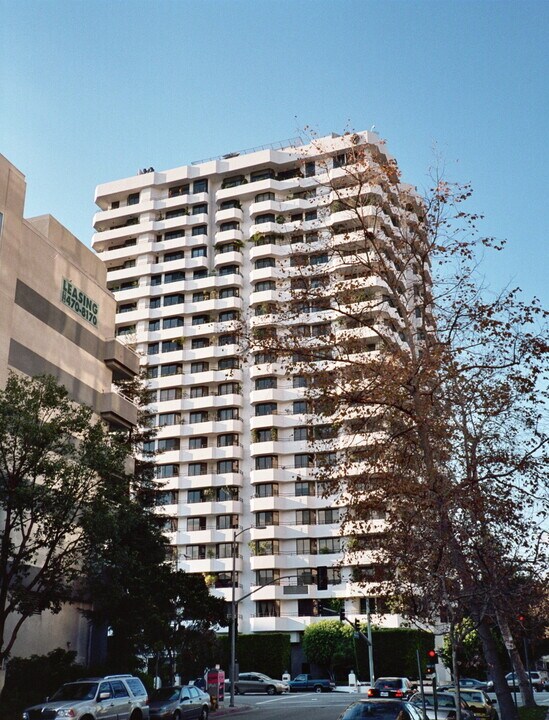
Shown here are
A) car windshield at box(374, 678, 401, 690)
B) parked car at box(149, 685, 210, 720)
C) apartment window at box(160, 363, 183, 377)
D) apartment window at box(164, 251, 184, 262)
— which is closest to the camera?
parked car at box(149, 685, 210, 720)

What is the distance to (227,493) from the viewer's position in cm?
7700

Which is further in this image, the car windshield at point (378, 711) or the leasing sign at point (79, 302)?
the leasing sign at point (79, 302)

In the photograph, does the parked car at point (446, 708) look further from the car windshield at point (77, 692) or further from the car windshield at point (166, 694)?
the car windshield at point (77, 692)

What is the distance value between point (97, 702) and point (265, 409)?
5762cm

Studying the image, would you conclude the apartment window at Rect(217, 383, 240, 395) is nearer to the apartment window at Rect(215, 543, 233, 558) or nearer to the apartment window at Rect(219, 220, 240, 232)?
the apartment window at Rect(215, 543, 233, 558)

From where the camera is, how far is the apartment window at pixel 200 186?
89938 millimetres

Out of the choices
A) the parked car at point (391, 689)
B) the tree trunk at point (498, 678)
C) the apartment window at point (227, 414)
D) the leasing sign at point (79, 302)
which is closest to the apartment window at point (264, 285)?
the apartment window at point (227, 414)

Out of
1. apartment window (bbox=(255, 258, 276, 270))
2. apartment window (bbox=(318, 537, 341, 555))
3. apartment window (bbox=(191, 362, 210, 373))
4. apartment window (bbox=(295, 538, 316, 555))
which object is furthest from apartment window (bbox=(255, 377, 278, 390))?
apartment window (bbox=(318, 537, 341, 555))

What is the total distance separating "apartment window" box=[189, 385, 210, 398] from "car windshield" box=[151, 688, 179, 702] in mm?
53667

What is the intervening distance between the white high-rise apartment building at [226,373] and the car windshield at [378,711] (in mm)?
50322

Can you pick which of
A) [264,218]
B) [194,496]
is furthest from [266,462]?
[264,218]

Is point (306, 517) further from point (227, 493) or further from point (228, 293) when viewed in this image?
point (228, 293)

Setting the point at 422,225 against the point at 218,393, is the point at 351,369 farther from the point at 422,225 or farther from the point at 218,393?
the point at 218,393

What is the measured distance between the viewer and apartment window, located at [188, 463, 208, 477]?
79.0 meters
